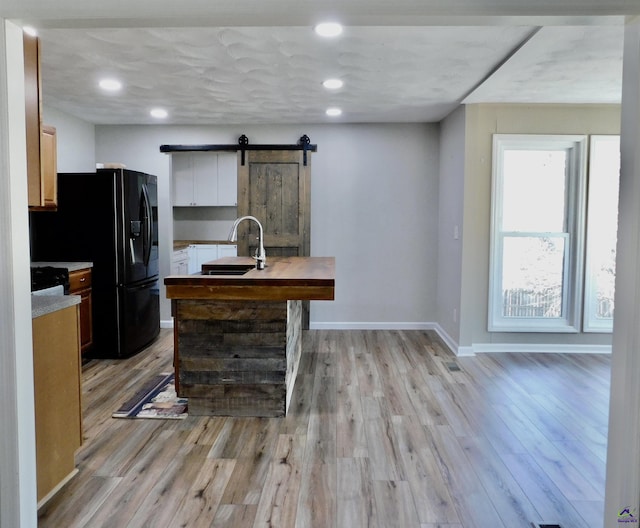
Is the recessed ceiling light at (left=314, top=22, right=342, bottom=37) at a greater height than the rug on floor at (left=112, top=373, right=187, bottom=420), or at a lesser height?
greater

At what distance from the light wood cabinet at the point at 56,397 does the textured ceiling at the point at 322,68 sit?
5.71 ft

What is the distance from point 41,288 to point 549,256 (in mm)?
4308

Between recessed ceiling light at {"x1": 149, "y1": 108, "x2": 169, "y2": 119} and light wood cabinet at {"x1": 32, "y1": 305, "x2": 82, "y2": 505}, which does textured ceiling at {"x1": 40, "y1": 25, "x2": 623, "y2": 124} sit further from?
light wood cabinet at {"x1": 32, "y1": 305, "x2": 82, "y2": 505}

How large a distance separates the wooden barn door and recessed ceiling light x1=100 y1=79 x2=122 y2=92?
1646mm

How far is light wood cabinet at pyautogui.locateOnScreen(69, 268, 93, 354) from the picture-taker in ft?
12.6

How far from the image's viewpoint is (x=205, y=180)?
6676 mm

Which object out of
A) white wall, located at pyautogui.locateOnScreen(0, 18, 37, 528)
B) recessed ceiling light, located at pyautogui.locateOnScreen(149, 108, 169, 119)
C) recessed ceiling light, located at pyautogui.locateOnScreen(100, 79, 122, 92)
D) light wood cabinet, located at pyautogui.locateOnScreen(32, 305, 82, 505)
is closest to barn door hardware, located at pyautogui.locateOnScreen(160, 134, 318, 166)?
recessed ceiling light, located at pyautogui.locateOnScreen(149, 108, 169, 119)

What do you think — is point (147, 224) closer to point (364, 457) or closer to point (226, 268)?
point (226, 268)

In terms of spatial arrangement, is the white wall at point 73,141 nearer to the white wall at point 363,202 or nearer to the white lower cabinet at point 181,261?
the white wall at point 363,202

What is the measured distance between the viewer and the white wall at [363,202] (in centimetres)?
519

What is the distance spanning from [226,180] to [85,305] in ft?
10.5

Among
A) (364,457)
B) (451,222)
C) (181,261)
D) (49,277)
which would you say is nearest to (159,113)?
(49,277)

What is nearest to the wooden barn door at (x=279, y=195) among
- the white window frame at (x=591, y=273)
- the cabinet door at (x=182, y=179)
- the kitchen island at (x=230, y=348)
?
the cabinet door at (x=182, y=179)

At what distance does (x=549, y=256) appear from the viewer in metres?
4.37
